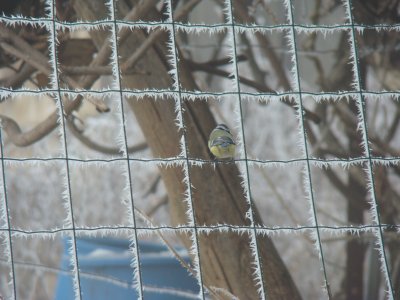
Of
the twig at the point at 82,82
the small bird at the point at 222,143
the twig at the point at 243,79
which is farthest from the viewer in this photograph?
the twig at the point at 243,79

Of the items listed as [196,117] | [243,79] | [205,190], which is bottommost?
[205,190]

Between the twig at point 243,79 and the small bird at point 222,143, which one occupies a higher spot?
the twig at point 243,79

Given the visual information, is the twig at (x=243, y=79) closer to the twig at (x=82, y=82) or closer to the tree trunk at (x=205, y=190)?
the tree trunk at (x=205, y=190)

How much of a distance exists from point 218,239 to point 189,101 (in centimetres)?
36

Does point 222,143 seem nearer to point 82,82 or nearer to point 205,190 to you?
point 205,190

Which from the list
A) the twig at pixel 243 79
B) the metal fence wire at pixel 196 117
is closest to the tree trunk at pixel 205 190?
the metal fence wire at pixel 196 117

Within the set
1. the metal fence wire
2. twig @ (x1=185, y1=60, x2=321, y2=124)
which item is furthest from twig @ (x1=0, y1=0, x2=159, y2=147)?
twig @ (x1=185, y1=60, x2=321, y2=124)

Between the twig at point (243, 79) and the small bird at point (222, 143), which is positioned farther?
the twig at point (243, 79)

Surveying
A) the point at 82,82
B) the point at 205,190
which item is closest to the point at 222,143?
the point at 205,190

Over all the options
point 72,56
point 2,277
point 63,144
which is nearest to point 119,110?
point 63,144

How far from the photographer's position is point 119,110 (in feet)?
4.35

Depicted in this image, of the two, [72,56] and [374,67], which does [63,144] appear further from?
[374,67]

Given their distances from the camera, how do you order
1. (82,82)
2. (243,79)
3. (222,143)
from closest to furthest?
(222,143)
(82,82)
(243,79)

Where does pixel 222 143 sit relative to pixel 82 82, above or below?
below
